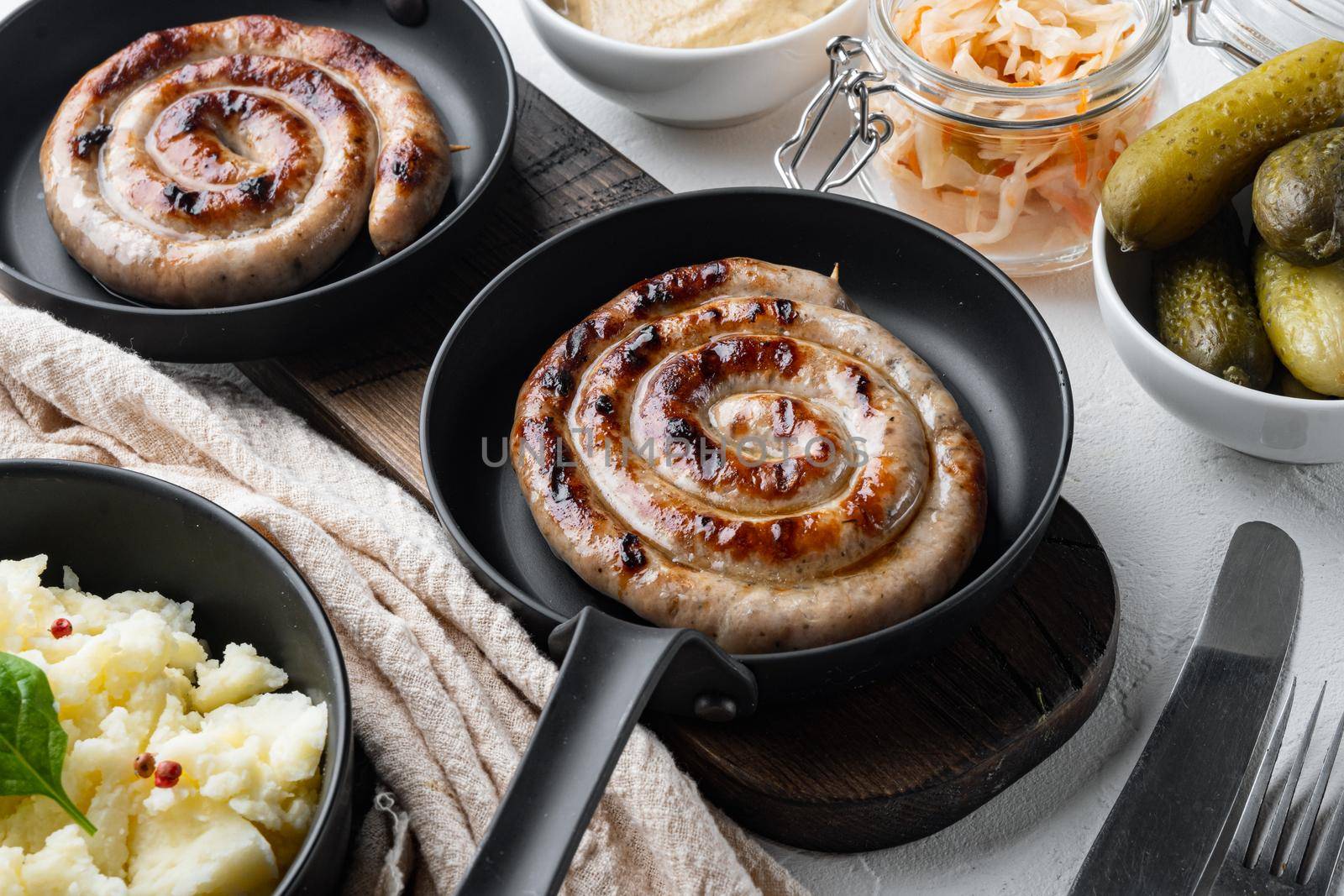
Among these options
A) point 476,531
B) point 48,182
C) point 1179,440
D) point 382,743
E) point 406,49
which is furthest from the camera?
point 406,49

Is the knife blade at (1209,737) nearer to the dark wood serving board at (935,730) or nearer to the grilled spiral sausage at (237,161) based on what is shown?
the dark wood serving board at (935,730)

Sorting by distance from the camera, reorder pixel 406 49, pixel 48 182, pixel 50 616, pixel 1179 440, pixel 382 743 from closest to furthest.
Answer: pixel 50 616 < pixel 382 743 < pixel 1179 440 < pixel 48 182 < pixel 406 49

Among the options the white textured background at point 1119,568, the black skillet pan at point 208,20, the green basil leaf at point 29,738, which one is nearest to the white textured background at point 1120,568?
the white textured background at point 1119,568

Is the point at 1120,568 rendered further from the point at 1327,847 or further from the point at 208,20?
the point at 208,20

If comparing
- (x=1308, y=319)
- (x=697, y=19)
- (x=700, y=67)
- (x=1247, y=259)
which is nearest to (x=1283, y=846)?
(x=1308, y=319)

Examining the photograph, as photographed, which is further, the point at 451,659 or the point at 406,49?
the point at 406,49

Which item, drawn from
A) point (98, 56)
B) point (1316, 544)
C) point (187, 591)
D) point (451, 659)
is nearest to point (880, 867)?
point (451, 659)

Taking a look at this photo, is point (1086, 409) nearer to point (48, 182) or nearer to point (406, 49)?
point (406, 49)
